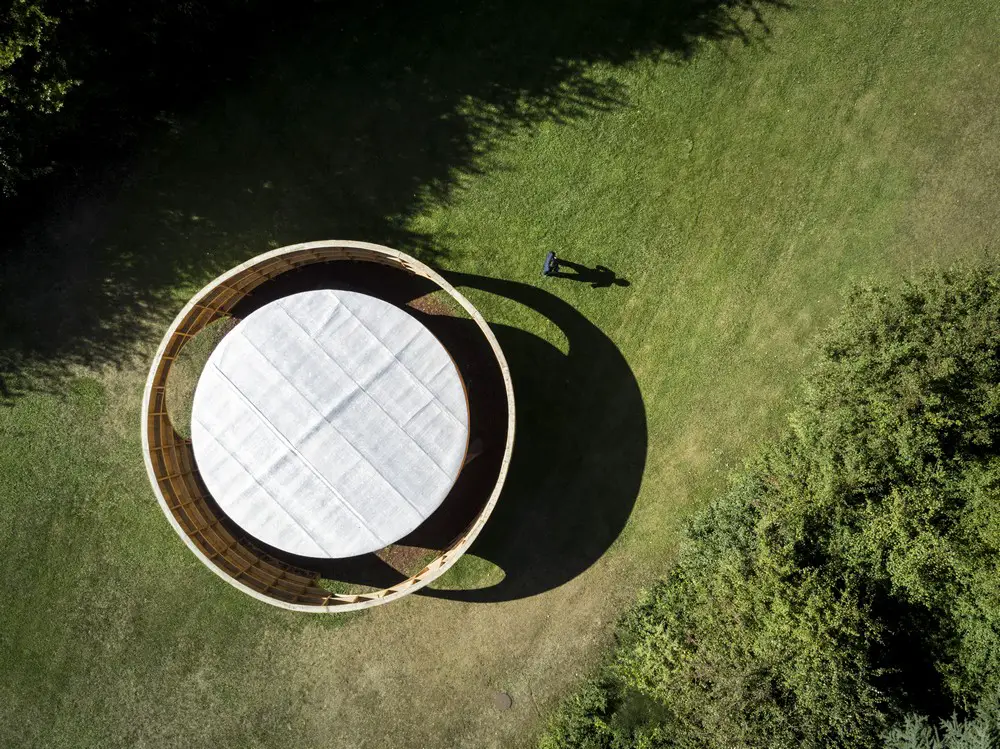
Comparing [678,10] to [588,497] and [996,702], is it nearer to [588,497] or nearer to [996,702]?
[588,497]

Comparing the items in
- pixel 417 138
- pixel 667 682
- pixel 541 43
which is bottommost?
pixel 667 682

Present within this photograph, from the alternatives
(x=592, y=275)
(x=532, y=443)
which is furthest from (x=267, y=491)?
(x=592, y=275)

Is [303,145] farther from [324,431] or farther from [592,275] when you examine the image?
[592,275]

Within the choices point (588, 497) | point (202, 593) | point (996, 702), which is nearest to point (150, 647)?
point (202, 593)

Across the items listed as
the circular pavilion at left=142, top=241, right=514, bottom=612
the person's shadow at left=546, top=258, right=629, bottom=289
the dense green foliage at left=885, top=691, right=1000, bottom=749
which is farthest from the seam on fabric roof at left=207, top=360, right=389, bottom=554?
the dense green foliage at left=885, top=691, right=1000, bottom=749

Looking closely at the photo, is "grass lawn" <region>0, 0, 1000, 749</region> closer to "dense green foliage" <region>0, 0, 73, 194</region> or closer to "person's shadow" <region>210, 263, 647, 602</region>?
"person's shadow" <region>210, 263, 647, 602</region>

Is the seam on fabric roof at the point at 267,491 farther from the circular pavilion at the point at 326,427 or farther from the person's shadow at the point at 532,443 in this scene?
the person's shadow at the point at 532,443

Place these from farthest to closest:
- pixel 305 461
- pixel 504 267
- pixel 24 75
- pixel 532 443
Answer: pixel 504 267, pixel 532 443, pixel 305 461, pixel 24 75
